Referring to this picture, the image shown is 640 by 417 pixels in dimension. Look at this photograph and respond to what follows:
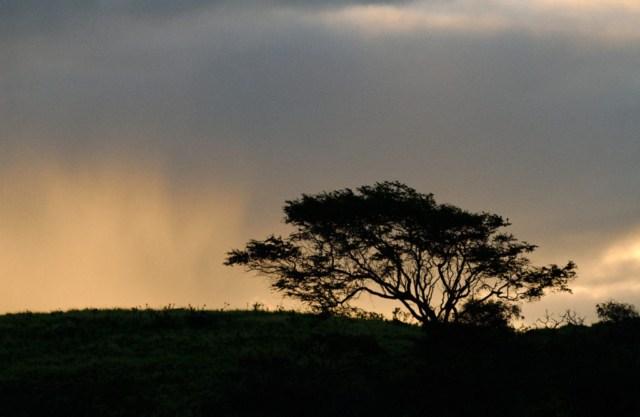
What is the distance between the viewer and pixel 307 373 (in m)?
23.4

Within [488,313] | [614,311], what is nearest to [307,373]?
[488,313]

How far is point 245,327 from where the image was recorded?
1435 inches

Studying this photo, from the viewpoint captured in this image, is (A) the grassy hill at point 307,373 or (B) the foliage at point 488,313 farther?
(B) the foliage at point 488,313

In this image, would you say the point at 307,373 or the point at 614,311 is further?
the point at 614,311

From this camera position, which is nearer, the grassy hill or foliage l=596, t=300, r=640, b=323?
the grassy hill

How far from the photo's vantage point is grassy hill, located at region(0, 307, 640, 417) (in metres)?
20.5

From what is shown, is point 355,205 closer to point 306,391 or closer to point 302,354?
point 302,354

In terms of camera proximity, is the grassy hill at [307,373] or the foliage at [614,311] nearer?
the grassy hill at [307,373]

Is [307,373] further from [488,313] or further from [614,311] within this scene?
[614,311]

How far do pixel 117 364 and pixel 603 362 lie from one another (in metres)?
21.9

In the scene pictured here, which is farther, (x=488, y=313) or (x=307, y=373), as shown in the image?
(x=488, y=313)

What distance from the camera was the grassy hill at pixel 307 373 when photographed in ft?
67.4

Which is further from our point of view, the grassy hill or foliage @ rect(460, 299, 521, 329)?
foliage @ rect(460, 299, 521, 329)

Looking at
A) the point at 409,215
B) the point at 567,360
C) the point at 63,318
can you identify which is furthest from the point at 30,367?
the point at 567,360
